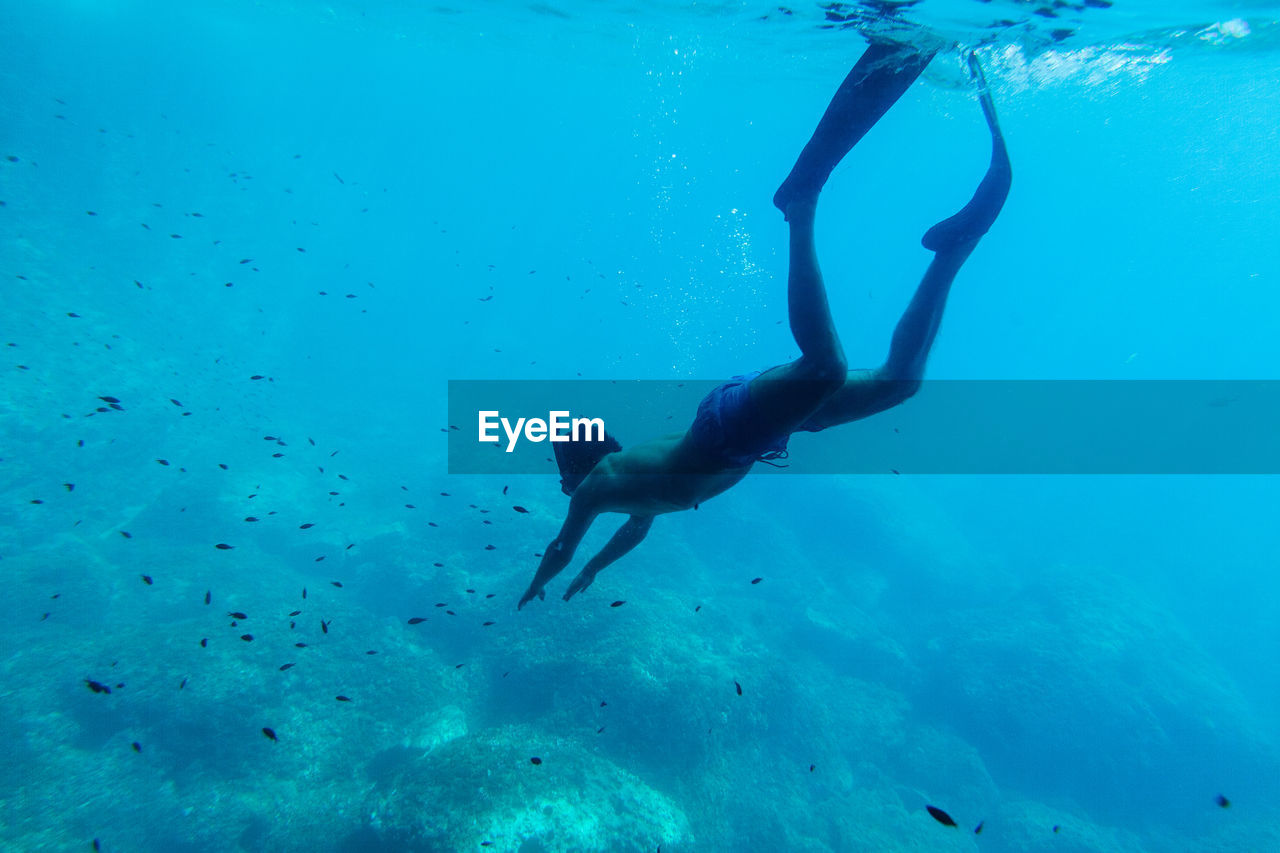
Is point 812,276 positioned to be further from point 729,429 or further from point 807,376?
point 729,429

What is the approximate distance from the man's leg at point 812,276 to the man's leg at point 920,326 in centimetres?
56

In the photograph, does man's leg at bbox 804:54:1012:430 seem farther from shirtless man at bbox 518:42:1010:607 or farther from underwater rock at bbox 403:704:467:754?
underwater rock at bbox 403:704:467:754

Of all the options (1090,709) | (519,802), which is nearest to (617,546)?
(519,802)

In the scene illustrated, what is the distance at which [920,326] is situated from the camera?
3225mm

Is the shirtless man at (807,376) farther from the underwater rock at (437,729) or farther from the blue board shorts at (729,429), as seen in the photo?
the underwater rock at (437,729)

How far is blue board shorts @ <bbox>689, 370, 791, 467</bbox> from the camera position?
2855mm

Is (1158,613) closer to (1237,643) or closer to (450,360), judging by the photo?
(1237,643)

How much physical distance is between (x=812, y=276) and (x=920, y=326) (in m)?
0.96

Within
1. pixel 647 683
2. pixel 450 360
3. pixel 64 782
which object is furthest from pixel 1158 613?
pixel 450 360

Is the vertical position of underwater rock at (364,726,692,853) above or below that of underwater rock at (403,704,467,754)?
above

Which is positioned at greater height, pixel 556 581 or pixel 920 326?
pixel 920 326

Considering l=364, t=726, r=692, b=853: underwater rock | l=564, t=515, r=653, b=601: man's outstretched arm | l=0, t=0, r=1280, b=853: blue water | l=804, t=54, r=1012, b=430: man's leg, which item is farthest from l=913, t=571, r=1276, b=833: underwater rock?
l=804, t=54, r=1012, b=430: man's leg

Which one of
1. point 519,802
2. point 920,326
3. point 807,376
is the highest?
point 920,326

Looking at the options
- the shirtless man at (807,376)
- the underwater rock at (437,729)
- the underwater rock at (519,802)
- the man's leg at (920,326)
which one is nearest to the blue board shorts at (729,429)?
the shirtless man at (807,376)
